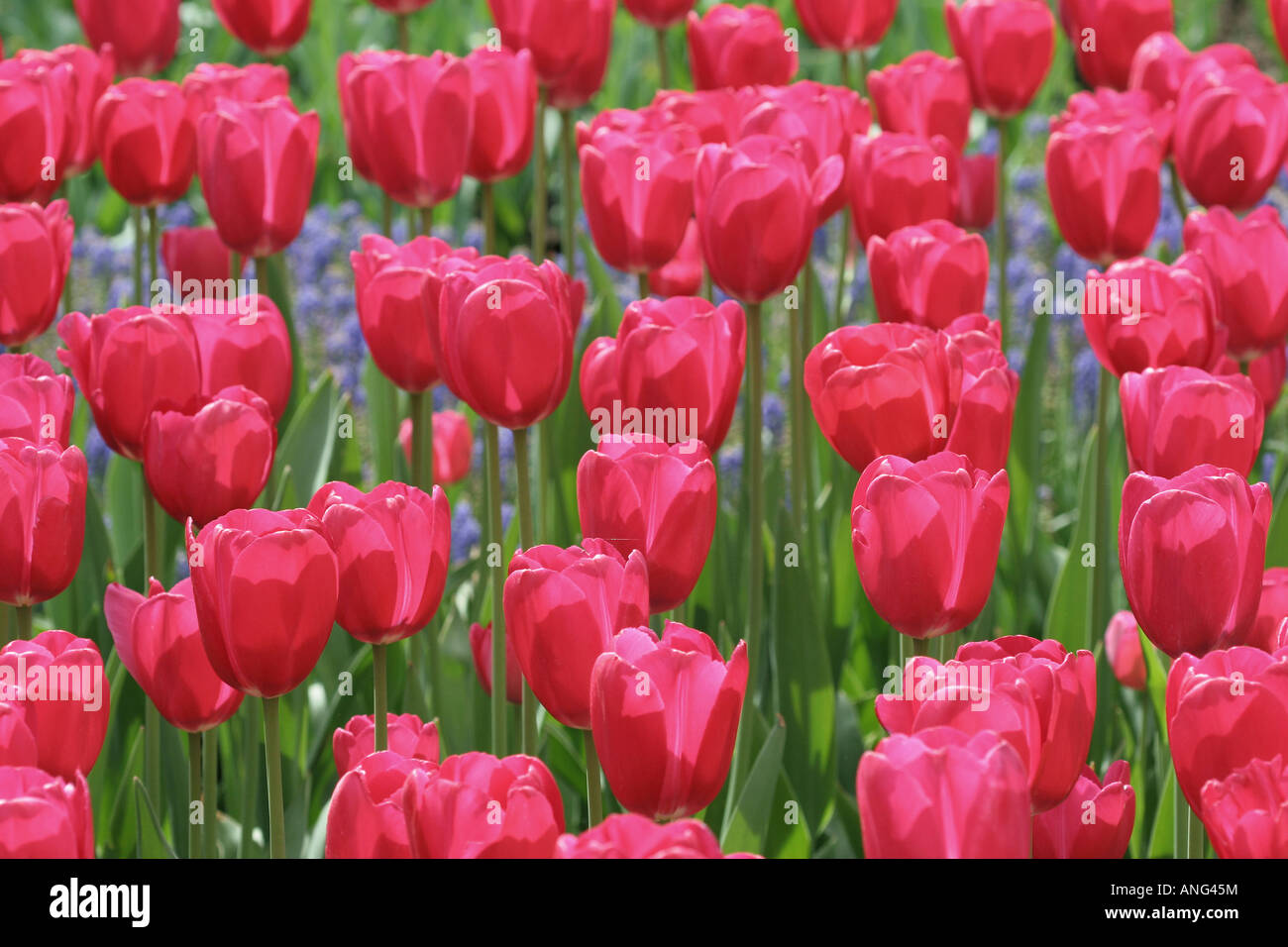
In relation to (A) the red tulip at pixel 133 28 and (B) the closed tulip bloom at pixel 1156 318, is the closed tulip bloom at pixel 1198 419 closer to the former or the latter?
(B) the closed tulip bloom at pixel 1156 318

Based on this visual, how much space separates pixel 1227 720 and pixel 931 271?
1.03 meters

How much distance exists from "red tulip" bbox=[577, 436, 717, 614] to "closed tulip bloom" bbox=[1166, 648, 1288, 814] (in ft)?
1.65

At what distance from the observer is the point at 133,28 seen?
2945 mm

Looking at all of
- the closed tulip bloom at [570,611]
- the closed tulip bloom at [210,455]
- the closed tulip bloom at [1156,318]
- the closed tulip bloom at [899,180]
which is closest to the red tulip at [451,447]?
the closed tulip bloom at [899,180]

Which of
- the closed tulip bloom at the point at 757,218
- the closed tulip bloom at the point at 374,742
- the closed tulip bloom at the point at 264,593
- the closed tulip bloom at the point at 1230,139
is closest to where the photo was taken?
the closed tulip bloom at the point at 264,593

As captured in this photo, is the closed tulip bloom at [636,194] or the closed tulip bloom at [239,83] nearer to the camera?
the closed tulip bloom at [636,194]

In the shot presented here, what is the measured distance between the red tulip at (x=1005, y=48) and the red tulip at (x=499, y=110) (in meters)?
0.83

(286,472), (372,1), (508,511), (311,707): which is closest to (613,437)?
(286,472)

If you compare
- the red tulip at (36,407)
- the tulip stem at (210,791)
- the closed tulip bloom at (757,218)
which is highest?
the closed tulip bloom at (757,218)

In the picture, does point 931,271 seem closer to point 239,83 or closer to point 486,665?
point 486,665

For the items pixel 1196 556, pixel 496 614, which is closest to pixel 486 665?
pixel 496 614

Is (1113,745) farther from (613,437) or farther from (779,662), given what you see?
(613,437)

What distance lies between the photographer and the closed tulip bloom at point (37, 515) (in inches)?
63.6

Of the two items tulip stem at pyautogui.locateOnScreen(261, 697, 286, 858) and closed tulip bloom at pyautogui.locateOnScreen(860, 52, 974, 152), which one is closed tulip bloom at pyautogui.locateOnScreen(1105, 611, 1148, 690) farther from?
tulip stem at pyautogui.locateOnScreen(261, 697, 286, 858)
